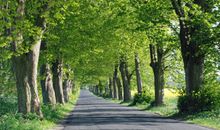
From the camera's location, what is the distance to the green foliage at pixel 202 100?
2784 centimetres

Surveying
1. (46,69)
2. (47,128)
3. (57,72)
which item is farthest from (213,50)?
(57,72)

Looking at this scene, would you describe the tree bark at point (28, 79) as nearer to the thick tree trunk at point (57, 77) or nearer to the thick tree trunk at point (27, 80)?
the thick tree trunk at point (27, 80)

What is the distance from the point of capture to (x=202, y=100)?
27938mm

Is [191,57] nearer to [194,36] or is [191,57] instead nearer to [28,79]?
[194,36]

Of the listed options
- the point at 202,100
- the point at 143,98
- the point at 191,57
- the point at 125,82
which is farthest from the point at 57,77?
the point at 202,100

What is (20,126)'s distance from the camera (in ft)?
64.1

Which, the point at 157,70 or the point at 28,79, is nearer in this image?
the point at 28,79

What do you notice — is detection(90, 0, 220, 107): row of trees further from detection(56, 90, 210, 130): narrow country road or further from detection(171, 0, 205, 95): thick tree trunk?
detection(56, 90, 210, 130): narrow country road

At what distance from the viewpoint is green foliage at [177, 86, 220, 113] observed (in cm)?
2784

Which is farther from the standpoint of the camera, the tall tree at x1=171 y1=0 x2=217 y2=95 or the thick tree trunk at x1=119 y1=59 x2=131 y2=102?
the thick tree trunk at x1=119 y1=59 x2=131 y2=102

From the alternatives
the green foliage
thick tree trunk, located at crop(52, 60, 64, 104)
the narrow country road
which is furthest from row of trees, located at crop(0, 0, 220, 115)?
the narrow country road

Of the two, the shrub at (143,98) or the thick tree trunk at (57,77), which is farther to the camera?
the shrub at (143,98)

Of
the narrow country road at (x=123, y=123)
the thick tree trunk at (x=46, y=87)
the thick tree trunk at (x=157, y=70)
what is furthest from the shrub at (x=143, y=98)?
the narrow country road at (x=123, y=123)

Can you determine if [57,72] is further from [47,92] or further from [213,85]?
[213,85]
